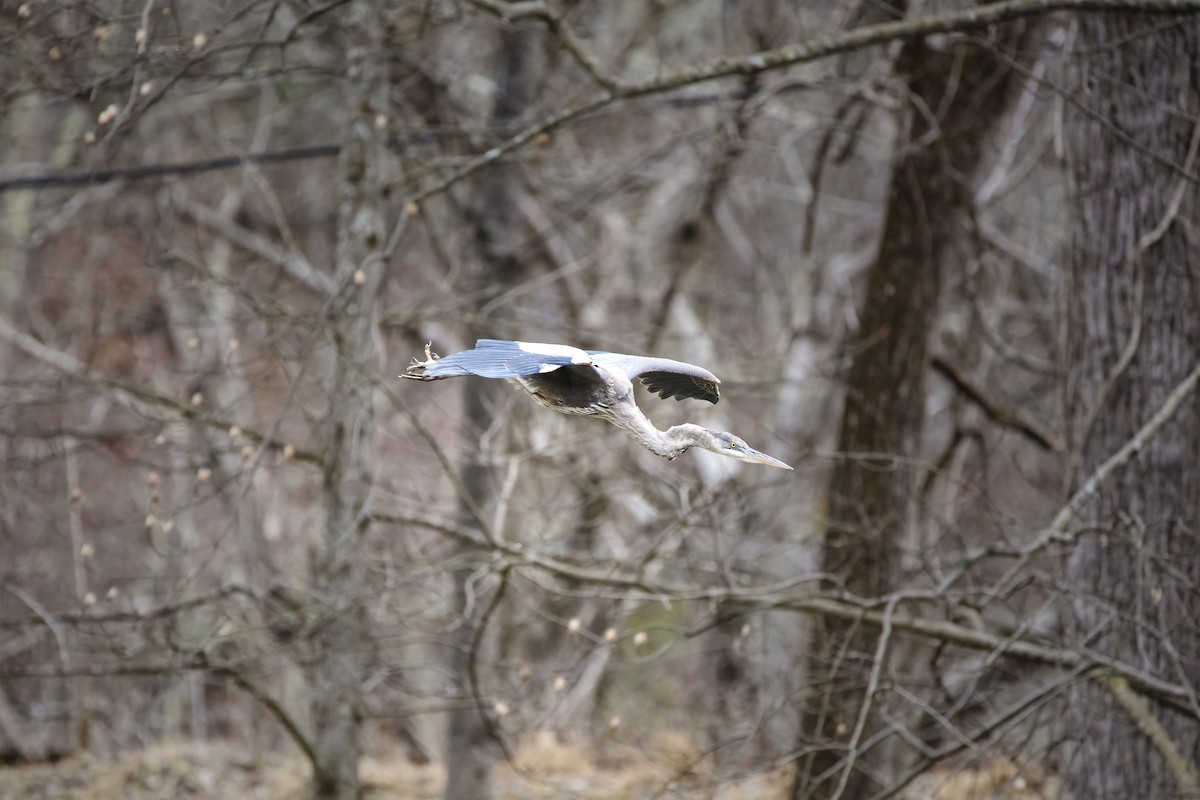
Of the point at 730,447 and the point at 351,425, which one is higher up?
the point at 730,447

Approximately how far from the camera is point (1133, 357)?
5949mm

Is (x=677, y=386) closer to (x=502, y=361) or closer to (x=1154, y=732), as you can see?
(x=502, y=361)

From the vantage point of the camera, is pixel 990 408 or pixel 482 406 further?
pixel 482 406

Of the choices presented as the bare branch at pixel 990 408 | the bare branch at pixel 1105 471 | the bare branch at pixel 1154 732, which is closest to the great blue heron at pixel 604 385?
the bare branch at pixel 1105 471

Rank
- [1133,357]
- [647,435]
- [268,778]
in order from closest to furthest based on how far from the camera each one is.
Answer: [647,435] → [1133,357] → [268,778]

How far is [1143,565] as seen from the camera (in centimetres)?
538

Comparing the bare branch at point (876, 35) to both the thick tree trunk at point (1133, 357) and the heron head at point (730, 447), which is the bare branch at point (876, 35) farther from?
the heron head at point (730, 447)

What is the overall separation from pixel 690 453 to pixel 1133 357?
274 cm

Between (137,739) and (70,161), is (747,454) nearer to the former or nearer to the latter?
(137,739)

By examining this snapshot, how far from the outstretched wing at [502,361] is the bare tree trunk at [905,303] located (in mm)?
4429

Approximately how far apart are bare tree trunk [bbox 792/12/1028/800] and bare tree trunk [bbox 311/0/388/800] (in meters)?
2.58

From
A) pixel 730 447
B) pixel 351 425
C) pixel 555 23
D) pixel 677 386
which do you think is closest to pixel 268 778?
pixel 351 425

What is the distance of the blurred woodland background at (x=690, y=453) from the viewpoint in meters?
5.59

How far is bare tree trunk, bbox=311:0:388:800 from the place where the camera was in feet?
20.9
